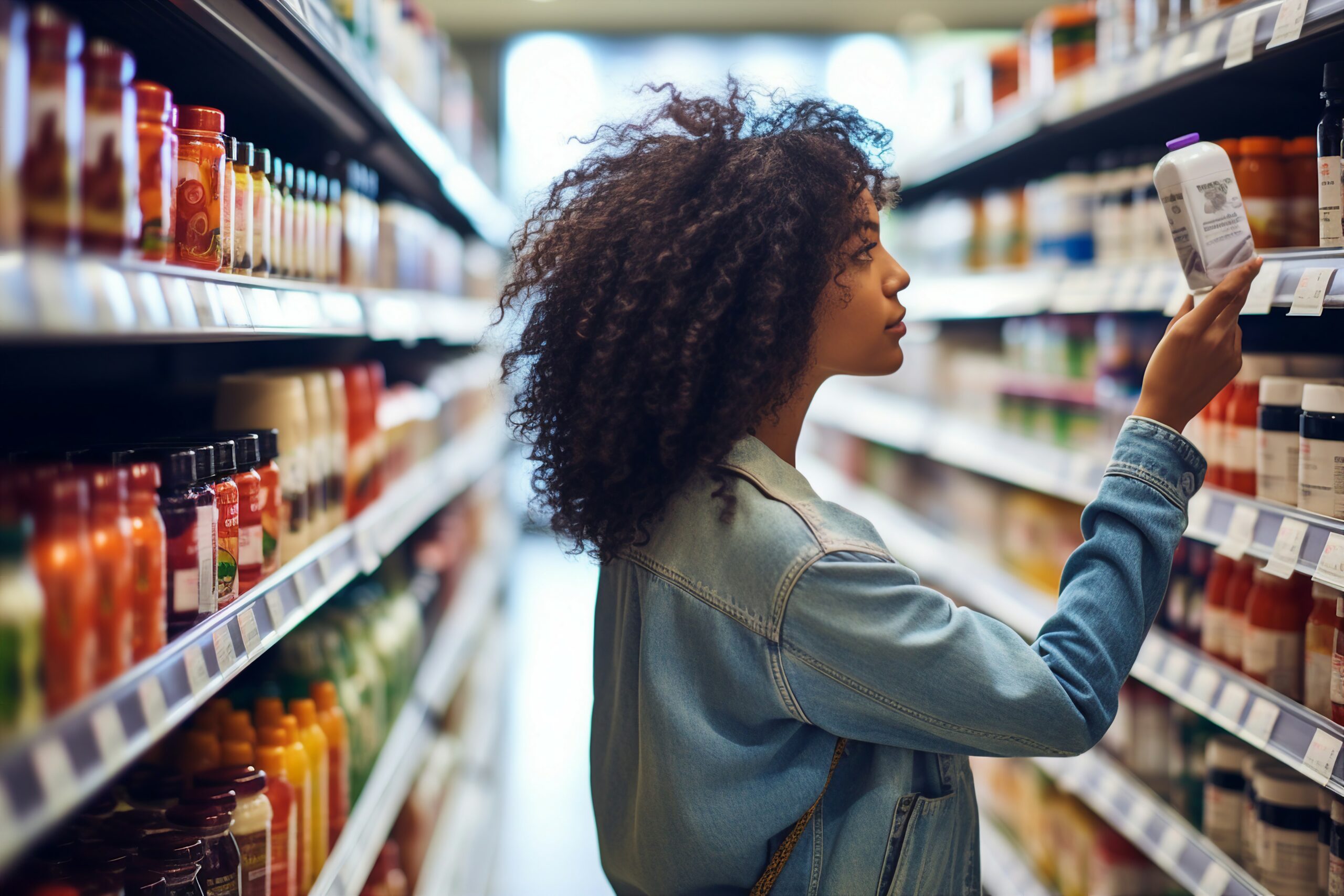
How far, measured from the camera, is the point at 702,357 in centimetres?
118

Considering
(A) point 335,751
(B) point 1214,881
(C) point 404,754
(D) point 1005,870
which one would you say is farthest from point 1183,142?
(D) point 1005,870

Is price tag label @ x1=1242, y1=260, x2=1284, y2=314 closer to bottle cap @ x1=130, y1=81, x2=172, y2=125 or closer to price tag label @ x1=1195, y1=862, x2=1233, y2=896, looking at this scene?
price tag label @ x1=1195, y1=862, x2=1233, y2=896

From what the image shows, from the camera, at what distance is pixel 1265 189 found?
1563 mm

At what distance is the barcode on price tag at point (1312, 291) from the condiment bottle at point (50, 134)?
1326 millimetres

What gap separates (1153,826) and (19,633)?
1823 millimetres

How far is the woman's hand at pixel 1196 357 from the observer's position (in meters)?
1.22

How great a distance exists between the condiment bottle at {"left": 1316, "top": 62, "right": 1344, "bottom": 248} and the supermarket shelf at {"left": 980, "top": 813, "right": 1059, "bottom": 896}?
5.31ft

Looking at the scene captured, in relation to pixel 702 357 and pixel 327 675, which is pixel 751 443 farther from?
pixel 327 675

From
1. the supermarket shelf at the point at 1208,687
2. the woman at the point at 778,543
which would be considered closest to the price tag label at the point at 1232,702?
the supermarket shelf at the point at 1208,687

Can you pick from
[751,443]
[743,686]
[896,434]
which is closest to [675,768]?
[743,686]

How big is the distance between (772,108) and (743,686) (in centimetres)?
71

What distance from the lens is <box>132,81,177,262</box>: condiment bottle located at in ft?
3.20

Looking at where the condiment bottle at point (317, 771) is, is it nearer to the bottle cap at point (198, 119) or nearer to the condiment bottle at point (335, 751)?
the condiment bottle at point (335, 751)

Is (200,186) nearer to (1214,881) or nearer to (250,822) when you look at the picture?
(250,822)
